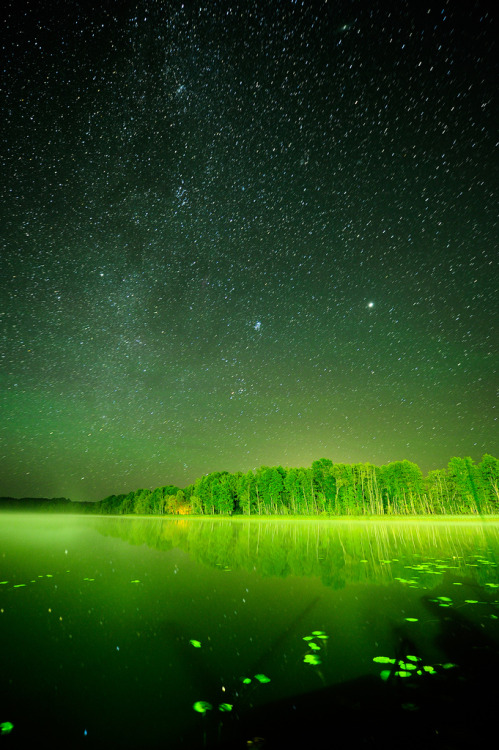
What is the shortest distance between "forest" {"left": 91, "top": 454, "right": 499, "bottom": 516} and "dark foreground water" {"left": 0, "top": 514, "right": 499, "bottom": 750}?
67.5 metres

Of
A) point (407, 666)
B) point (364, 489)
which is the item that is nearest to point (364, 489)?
point (364, 489)

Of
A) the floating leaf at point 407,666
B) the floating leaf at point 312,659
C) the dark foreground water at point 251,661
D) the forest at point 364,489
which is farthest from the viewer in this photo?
the forest at point 364,489

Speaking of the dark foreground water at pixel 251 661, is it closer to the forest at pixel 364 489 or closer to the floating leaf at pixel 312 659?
the floating leaf at pixel 312 659

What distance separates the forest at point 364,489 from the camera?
68812 millimetres

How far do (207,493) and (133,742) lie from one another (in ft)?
318

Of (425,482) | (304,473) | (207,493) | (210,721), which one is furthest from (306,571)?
(207,493)

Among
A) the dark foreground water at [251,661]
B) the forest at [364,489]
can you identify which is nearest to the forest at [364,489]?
the forest at [364,489]

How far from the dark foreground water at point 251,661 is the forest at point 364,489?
67.5m

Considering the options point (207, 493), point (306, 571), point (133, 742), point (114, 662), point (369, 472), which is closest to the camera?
point (133, 742)

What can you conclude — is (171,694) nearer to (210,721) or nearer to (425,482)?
(210,721)

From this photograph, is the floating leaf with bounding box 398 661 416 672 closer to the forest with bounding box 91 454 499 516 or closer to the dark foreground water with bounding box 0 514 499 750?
the dark foreground water with bounding box 0 514 499 750

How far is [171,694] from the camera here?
5293 millimetres

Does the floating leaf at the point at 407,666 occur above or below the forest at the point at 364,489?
below

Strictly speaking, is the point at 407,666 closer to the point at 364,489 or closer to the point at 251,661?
the point at 251,661
